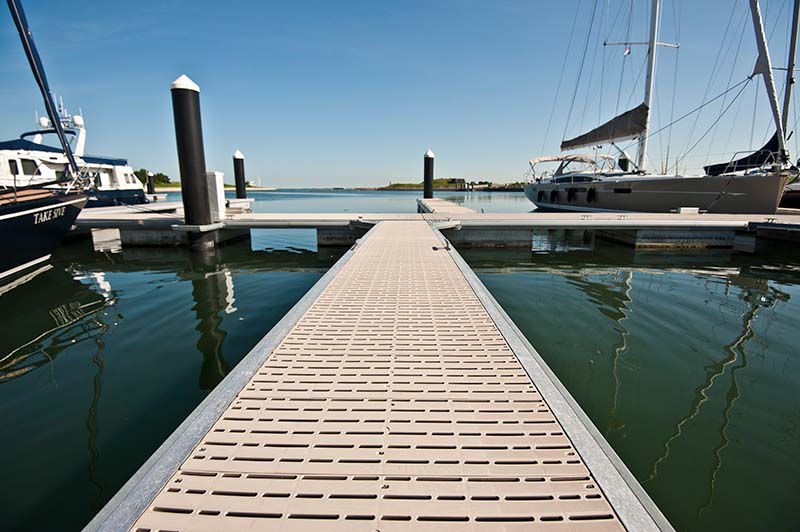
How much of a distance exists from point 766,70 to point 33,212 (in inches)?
1030

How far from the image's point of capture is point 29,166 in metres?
16.5

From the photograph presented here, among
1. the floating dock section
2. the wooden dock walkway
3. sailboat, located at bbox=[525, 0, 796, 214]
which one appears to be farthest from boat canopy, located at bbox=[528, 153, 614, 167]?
the wooden dock walkway

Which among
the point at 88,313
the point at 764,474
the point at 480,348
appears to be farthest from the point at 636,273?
the point at 88,313

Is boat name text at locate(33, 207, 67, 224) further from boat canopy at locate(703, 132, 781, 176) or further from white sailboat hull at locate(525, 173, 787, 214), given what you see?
boat canopy at locate(703, 132, 781, 176)

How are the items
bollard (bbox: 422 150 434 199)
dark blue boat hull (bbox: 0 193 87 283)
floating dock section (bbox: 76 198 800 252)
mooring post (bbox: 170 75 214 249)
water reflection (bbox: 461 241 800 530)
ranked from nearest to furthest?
water reflection (bbox: 461 241 800 530) → dark blue boat hull (bbox: 0 193 87 283) → mooring post (bbox: 170 75 214 249) → floating dock section (bbox: 76 198 800 252) → bollard (bbox: 422 150 434 199)

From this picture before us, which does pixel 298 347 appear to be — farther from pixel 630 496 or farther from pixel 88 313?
pixel 88 313

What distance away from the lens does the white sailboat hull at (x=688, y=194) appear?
1541 centimetres

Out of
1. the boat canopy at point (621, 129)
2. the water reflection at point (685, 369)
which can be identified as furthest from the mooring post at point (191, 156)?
the boat canopy at point (621, 129)

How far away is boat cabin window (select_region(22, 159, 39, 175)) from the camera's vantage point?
1611 cm

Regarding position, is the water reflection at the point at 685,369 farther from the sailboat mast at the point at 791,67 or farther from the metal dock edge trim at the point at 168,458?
the sailboat mast at the point at 791,67

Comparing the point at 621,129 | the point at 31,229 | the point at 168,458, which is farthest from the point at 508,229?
the point at 621,129

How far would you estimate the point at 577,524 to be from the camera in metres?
1.58

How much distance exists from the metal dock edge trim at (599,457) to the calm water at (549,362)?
1.06 metres

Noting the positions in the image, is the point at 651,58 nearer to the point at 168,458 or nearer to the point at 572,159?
the point at 572,159
